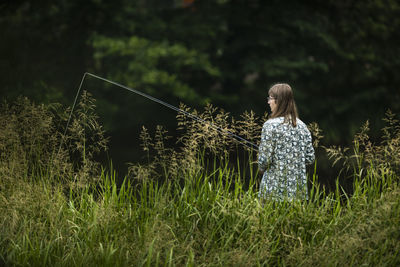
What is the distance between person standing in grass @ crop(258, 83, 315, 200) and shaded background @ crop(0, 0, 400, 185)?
29.6ft

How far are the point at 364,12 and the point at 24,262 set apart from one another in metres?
12.7

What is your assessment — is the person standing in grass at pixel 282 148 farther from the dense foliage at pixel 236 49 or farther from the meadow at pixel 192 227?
the dense foliage at pixel 236 49

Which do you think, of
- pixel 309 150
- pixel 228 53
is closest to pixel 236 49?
pixel 228 53

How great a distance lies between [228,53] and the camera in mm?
13484

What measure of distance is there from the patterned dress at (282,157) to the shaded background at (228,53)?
29.7ft

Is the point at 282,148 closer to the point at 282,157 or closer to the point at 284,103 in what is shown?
the point at 282,157

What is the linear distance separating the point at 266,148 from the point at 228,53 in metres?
10.2

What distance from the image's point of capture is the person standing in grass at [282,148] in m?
3.60

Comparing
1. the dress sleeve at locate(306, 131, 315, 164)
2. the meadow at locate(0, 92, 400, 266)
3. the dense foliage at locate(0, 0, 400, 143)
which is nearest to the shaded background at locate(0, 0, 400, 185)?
the dense foliage at locate(0, 0, 400, 143)

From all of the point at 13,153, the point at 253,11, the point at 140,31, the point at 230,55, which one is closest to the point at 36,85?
the point at 140,31

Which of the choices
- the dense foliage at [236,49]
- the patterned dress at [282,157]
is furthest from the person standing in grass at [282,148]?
the dense foliage at [236,49]

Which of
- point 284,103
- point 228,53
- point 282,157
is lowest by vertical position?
point 282,157

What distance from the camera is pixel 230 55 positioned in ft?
44.5

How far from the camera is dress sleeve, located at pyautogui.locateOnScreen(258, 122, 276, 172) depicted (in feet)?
11.8
